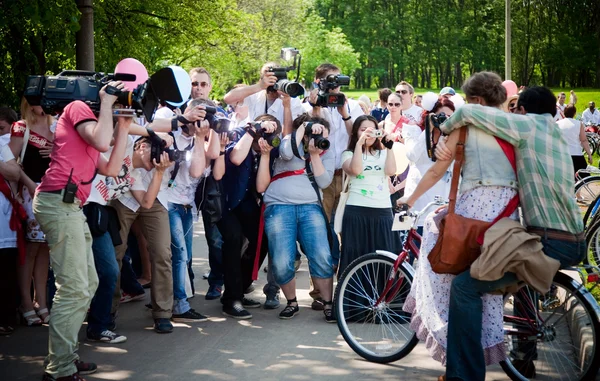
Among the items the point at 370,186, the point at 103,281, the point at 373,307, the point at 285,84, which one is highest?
the point at 285,84

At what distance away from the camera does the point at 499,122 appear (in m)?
4.66

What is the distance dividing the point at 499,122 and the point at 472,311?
1.13 metres

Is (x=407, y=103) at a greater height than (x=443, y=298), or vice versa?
(x=407, y=103)

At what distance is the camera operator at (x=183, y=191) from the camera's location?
23.0 ft

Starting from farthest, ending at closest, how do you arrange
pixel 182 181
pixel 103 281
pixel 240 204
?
pixel 240 204, pixel 182 181, pixel 103 281

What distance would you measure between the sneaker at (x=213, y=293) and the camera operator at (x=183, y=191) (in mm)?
790

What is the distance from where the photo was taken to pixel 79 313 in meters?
5.24

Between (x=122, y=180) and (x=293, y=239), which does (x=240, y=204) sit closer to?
(x=293, y=239)

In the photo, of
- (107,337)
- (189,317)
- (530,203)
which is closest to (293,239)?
(189,317)

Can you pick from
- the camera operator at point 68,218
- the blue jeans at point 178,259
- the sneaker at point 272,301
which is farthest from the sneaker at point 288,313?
the camera operator at point 68,218

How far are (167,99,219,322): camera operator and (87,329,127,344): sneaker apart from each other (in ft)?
2.57

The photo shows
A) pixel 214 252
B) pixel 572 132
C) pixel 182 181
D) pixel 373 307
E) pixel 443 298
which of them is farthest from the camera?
pixel 572 132

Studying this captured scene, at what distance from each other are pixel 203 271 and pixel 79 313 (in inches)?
158

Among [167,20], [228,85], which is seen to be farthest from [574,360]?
[228,85]
